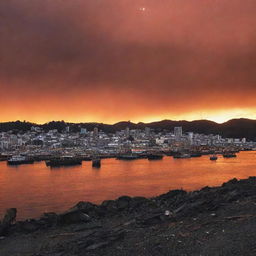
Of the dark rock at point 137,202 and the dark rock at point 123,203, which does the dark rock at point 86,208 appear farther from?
the dark rock at point 137,202

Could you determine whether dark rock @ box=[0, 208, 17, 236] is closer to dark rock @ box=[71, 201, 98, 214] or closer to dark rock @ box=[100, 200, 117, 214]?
dark rock @ box=[71, 201, 98, 214]

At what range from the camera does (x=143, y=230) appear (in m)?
9.56

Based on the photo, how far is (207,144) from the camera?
18375 cm

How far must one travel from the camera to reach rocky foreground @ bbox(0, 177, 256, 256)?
7.72m

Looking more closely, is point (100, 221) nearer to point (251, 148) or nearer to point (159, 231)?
point (159, 231)

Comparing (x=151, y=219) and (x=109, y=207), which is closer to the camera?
(x=151, y=219)

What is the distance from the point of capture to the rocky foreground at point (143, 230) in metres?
7.72

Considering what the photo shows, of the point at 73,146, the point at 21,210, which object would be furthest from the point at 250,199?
the point at 73,146

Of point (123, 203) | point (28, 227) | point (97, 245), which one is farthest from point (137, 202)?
point (97, 245)

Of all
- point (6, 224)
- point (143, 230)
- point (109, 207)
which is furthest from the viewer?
point (109, 207)

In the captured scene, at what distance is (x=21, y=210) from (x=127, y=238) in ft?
52.7

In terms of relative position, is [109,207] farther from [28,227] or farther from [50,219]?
[28,227]

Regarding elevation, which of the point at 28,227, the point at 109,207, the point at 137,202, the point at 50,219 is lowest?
the point at 28,227

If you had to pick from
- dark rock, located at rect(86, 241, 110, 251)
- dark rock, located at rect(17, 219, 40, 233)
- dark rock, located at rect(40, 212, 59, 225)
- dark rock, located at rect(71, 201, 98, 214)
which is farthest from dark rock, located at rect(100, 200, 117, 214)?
dark rock, located at rect(86, 241, 110, 251)
